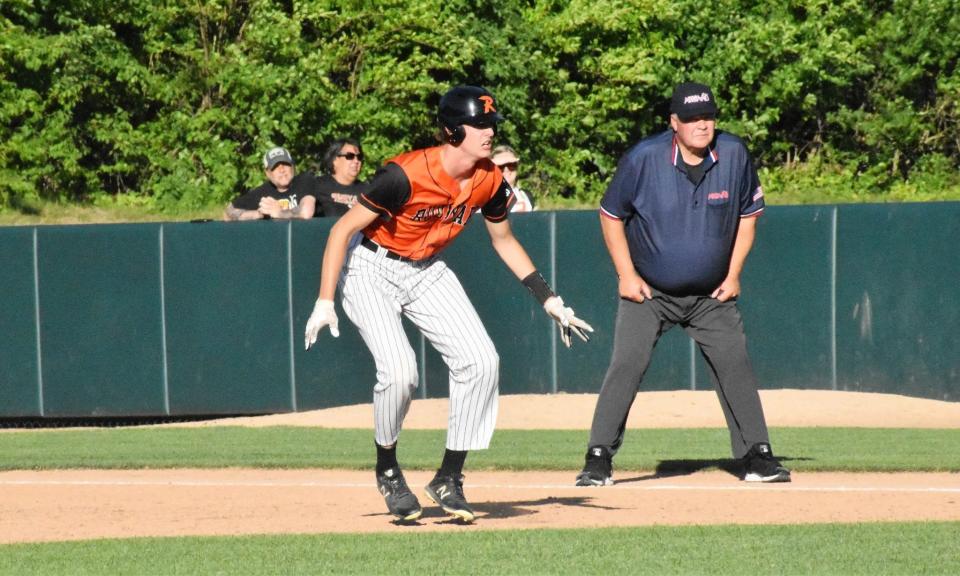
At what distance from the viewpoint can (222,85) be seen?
64.3ft

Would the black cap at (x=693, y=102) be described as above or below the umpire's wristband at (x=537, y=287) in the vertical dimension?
above

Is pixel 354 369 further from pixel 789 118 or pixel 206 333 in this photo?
pixel 789 118

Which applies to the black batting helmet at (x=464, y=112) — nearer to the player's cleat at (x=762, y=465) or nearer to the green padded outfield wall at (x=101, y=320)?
the player's cleat at (x=762, y=465)

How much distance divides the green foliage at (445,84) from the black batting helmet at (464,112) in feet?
37.8

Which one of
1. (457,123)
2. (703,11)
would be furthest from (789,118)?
(457,123)

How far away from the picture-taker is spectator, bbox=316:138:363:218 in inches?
498

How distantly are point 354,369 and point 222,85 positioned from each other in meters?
7.08

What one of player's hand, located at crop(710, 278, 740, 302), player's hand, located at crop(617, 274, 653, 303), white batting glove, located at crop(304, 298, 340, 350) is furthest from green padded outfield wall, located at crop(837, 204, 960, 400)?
white batting glove, located at crop(304, 298, 340, 350)

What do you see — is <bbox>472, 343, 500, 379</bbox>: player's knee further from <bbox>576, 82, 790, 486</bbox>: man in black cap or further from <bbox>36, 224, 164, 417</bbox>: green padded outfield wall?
<bbox>36, 224, 164, 417</bbox>: green padded outfield wall

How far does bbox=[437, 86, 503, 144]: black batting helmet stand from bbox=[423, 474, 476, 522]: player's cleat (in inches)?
58.3

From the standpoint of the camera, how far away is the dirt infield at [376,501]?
6941 millimetres

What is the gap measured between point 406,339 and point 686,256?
181cm

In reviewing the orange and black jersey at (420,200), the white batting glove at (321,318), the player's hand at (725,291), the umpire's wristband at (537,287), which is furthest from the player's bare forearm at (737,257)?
the white batting glove at (321,318)

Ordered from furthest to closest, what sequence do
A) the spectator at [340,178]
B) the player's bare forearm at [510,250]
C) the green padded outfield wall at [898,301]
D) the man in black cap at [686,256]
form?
the green padded outfield wall at [898,301] → the spectator at [340,178] → the man in black cap at [686,256] → the player's bare forearm at [510,250]
